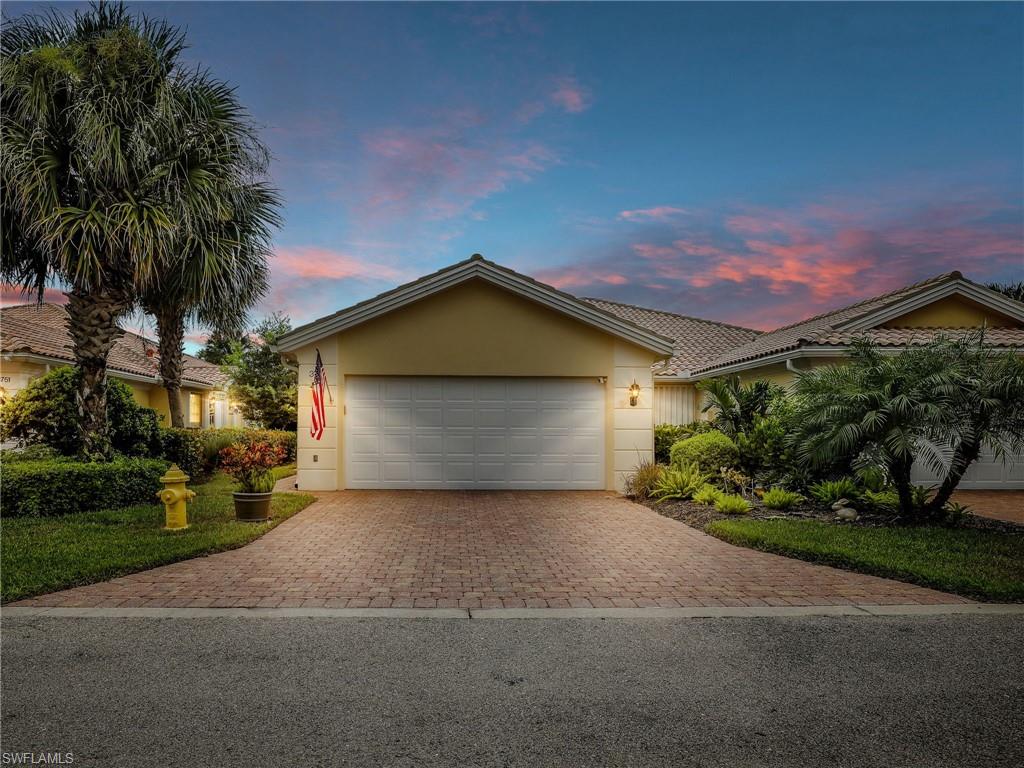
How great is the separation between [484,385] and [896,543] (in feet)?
27.0

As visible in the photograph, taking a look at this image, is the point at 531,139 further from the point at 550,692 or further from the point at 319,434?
the point at 550,692

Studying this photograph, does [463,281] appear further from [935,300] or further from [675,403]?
[935,300]

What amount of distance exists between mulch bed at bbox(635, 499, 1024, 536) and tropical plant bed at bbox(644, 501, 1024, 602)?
1 centimetres

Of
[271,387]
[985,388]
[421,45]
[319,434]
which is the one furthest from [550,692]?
[271,387]

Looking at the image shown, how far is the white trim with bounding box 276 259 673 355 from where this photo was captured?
12398 millimetres

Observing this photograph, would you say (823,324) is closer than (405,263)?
Yes

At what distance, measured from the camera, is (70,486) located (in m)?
9.46

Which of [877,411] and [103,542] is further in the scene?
[877,411]

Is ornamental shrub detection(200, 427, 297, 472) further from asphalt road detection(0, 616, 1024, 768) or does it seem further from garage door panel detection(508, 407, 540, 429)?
asphalt road detection(0, 616, 1024, 768)

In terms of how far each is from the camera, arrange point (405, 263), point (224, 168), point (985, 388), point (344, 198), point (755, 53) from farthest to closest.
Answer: point (405, 263) < point (344, 198) < point (755, 53) < point (224, 168) < point (985, 388)

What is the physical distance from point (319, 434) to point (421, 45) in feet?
28.3

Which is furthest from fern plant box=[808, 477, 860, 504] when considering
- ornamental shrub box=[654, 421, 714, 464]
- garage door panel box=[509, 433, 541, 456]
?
garage door panel box=[509, 433, 541, 456]

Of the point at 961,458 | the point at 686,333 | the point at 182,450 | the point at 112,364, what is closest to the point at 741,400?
the point at 961,458

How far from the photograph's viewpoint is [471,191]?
→ 1606 centimetres
